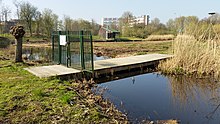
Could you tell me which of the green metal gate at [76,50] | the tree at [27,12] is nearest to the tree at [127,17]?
the tree at [27,12]

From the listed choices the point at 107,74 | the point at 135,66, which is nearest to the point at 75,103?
the point at 107,74

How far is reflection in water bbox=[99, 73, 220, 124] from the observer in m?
4.17

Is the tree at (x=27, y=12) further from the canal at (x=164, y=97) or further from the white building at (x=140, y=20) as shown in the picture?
the canal at (x=164, y=97)

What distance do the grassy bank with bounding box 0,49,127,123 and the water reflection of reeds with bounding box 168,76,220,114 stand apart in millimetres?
2019

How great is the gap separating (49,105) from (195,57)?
5.90 metres

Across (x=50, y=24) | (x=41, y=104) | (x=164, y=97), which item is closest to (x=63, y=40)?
(x=41, y=104)

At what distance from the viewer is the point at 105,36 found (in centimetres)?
3203

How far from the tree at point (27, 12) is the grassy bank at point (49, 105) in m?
27.6

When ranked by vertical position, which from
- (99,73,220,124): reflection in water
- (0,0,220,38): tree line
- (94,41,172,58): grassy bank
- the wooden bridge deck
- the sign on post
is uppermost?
(0,0,220,38): tree line

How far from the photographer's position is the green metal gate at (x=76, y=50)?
6.41 metres

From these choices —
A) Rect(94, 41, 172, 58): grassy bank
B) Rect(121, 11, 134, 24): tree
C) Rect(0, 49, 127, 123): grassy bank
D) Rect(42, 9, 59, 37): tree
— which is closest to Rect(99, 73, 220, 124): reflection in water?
Rect(0, 49, 127, 123): grassy bank

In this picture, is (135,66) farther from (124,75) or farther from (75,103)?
(75,103)

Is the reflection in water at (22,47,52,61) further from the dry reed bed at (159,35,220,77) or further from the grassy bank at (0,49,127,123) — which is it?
the dry reed bed at (159,35,220,77)

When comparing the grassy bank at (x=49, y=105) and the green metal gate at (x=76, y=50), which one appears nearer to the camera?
the grassy bank at (x=49, y=105)
